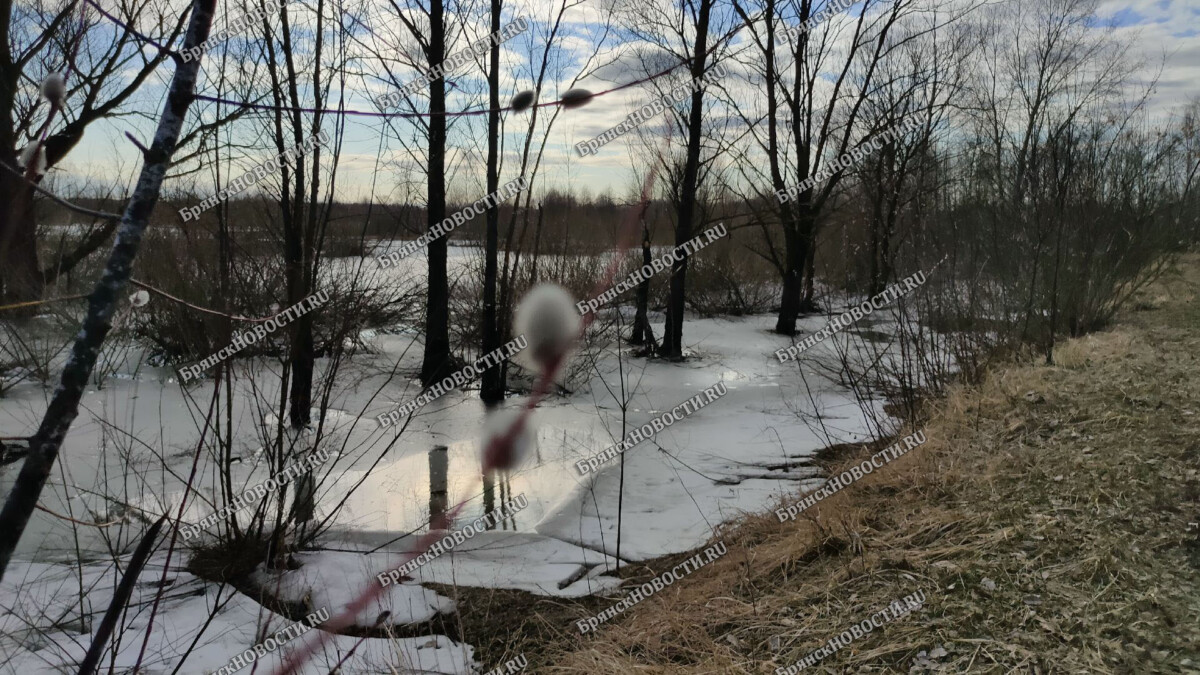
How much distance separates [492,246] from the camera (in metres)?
8.55

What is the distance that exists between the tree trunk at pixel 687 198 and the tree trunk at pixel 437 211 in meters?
3.48

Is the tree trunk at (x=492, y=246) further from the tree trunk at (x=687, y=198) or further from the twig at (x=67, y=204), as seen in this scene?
the twig at (x=67, y=204)

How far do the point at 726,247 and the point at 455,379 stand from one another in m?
10.8

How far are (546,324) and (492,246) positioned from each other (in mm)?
1648

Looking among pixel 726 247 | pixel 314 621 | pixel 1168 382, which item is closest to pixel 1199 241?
pixel 726 247

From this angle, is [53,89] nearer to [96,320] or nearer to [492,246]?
[96,320]

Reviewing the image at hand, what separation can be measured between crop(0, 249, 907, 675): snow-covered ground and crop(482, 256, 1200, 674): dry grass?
0.60 m

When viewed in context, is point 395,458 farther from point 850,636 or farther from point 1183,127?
point 1183,127

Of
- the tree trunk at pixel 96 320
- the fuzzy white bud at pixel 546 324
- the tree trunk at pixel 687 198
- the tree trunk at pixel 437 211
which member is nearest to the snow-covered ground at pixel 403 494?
the tree trunk at pixel 437 211

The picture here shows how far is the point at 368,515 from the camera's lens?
17.2 feet

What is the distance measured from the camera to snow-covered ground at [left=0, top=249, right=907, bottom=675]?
3.43m

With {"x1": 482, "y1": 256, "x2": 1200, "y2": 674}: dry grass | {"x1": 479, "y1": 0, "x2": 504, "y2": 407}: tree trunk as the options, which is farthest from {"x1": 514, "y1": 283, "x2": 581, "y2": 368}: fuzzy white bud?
{"x1": 482, "y1": 256, "x2": 1200, "y2": 674}: dry grass

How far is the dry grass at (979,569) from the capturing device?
2.51 metres

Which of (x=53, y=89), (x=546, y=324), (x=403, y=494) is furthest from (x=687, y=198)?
(x=53, y=89)
